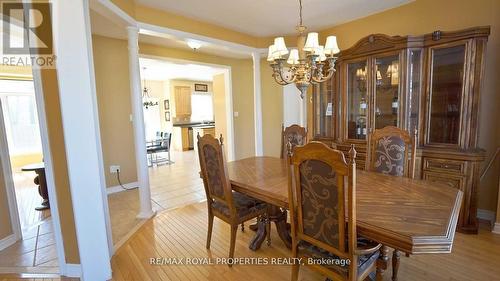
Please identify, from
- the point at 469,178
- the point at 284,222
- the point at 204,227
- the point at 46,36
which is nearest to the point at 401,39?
the point at 469,178

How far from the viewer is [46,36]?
5.74 feet

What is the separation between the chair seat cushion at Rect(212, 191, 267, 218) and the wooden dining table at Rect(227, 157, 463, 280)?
138 mm

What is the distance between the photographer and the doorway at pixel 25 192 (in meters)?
2.27

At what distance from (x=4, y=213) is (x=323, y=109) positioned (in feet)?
13.4

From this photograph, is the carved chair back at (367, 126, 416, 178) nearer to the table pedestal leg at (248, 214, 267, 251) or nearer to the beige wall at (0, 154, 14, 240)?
the table pedestal leg at (248, 214, 267, 251)

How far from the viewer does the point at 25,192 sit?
4254mm

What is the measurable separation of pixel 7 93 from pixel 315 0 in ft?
22.0

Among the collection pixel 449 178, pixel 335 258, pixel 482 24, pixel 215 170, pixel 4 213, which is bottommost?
pixel 4 213

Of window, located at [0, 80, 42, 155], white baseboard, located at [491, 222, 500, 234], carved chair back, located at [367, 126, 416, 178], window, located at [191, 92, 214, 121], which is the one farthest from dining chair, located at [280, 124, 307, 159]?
window, located at [191, 92, 214, 121]

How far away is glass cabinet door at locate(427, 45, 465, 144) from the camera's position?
253 cm

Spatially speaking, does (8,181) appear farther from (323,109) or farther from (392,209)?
(323,109)

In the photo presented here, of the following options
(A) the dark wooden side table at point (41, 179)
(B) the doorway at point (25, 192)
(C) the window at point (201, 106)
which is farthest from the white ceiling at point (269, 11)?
(C) the window at point (201, 106)

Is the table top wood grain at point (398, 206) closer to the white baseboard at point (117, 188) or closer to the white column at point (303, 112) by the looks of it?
the white column at point (303, 112)

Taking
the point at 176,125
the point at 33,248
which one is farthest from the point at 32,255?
the point at 176,125
